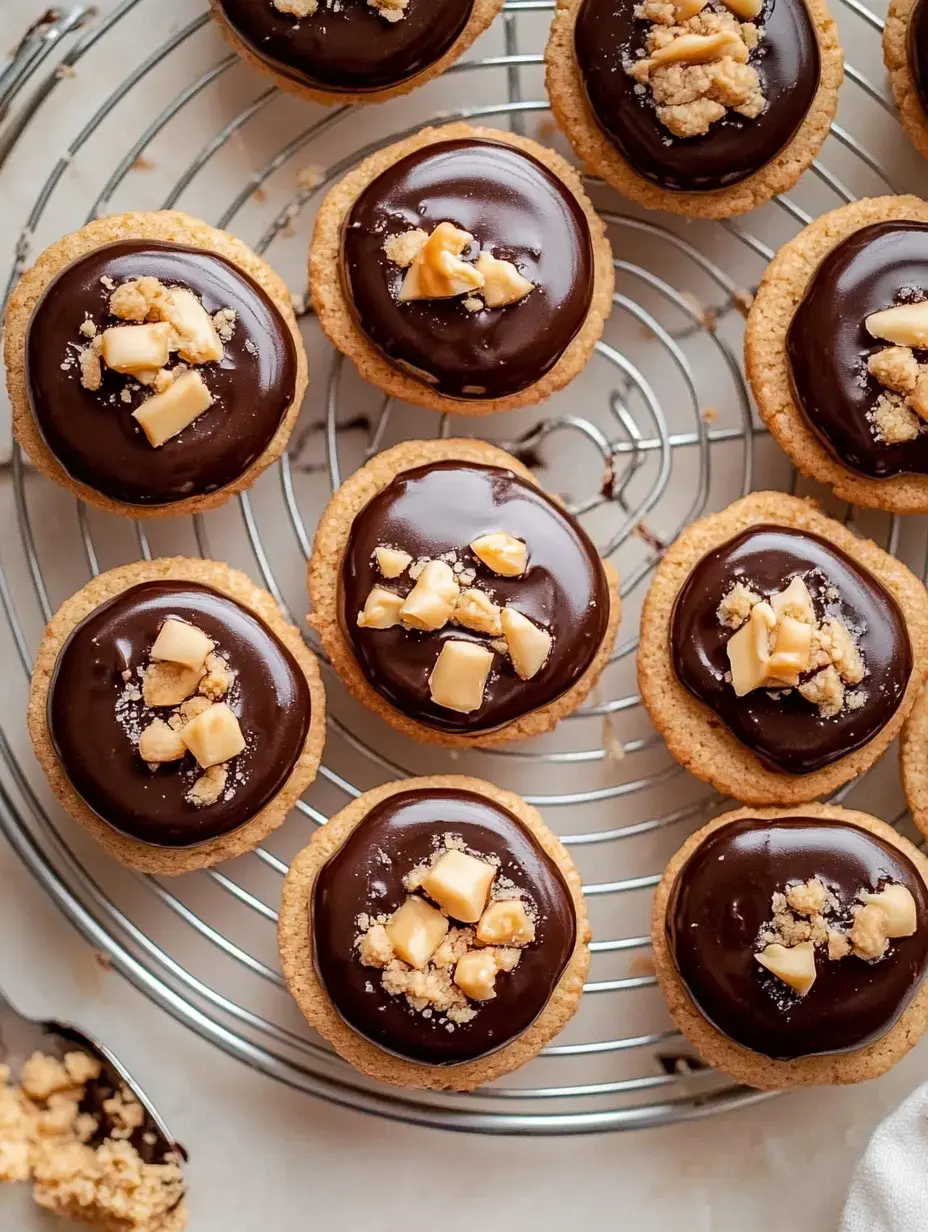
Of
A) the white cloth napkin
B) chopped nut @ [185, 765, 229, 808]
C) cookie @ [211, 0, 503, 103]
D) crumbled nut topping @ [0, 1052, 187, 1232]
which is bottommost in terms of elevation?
the white cloth napkin

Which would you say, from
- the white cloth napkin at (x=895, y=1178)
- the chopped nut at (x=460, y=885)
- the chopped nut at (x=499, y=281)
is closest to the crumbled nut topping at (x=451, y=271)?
the chopped nut at (x=499, y=281)

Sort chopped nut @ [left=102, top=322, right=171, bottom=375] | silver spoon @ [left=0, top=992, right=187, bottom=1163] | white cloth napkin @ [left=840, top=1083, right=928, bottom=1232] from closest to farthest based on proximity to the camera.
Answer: chopped nut @ [left=102, top=322, right=171, bottom=375] → white cloth napkin @ [left=840, top=1083, right=928, bottom=1232] → silver spoon @ [left=0, top=992, right=187, bottom=1163]

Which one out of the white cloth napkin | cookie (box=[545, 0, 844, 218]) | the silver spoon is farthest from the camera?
the silver spoon

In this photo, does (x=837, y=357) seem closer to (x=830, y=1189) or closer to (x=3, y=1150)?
(x=830, y=1189)

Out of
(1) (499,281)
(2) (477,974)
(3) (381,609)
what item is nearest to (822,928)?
(2) (477,974)

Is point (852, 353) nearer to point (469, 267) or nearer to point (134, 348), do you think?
point (469, 267)

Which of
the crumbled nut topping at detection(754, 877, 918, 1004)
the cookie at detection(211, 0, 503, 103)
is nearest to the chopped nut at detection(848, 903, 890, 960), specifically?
the crumbled nut topping at detection(754, 877, 918, 1004)

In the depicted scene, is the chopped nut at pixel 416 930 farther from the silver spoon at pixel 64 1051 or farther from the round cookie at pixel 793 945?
the silver spoon at pixel 64 1051

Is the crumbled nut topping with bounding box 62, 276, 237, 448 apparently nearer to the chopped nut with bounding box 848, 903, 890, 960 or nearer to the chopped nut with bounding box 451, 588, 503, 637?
the chopped nut with bounding box 451, 588, 503, 637
